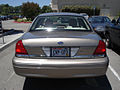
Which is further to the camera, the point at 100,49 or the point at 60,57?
the point at 100,49

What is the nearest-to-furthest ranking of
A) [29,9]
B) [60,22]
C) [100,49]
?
1. [100,49]
2. [60,22]
3. [29,9]

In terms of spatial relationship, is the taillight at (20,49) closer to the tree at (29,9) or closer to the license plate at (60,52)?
the license plate at (60,52)

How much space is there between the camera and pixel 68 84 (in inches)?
158

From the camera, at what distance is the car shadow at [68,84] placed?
12.5 ft

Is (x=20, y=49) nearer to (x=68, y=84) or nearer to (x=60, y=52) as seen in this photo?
(x=60, y=52)

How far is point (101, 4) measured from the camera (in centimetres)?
5003

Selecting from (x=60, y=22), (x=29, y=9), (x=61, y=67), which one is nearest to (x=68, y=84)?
(x=61, y=67)

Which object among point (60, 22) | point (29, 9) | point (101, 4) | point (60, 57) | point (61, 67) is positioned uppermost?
point (101, 4)

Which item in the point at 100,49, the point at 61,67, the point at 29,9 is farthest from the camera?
the point at 29,9

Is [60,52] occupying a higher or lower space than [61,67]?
higher

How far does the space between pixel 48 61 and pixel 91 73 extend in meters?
0.86

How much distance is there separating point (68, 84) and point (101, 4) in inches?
1944

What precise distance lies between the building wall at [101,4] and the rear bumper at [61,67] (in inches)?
1902

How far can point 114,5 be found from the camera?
49.8m
